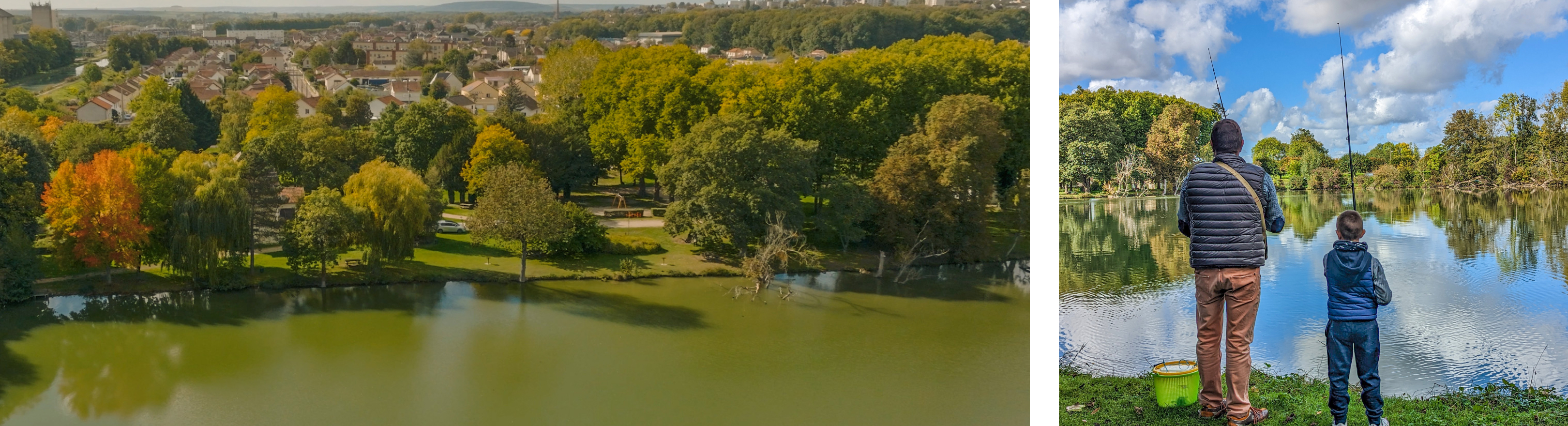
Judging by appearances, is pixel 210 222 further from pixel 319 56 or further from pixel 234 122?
pixel 319 56

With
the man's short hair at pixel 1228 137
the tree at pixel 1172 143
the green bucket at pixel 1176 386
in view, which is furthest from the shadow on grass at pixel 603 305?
the man's short hair at pixel 1228 137

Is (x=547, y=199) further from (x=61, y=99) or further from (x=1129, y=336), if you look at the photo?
(x=1129, y=336)

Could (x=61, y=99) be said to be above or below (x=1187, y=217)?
above

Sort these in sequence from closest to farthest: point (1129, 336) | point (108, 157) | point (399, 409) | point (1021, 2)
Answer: point (1129, 336) < point (399, 409) < point (108, 157) < point (1021, 2)

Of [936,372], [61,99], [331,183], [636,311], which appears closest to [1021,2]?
[936,372]

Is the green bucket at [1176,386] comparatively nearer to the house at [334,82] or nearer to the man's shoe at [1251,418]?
the man's shoe at [1251,418]
